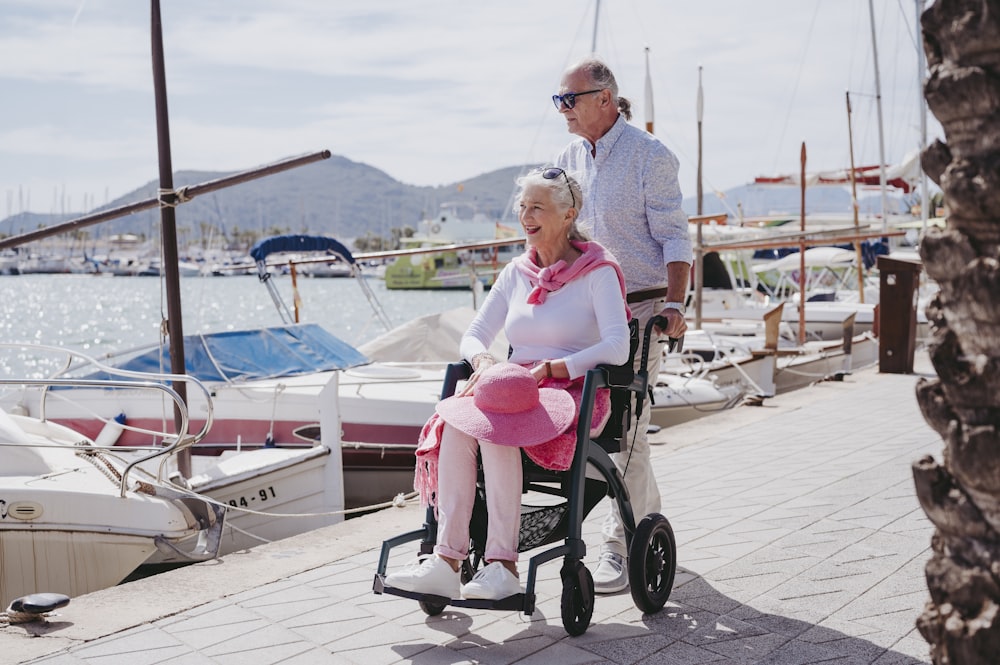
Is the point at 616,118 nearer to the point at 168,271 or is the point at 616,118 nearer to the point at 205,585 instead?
the point at 205,585

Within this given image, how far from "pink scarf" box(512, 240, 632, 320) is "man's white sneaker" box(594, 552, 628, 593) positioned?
0.93 meters

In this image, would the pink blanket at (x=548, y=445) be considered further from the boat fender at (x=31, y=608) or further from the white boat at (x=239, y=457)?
the white boat at (x=239, y=457)

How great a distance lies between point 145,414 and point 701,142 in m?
10.1

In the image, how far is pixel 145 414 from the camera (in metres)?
9.58

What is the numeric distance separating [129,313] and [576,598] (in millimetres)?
63596

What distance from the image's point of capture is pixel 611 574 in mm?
3932

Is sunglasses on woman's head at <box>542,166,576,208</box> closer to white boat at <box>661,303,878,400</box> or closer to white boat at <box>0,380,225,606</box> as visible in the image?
white boat at <box>0,380,225,606</box>

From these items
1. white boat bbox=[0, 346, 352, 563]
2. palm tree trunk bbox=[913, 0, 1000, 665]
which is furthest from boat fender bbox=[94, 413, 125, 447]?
palm tree trunk bbox=[913, 0, 1000, 665]

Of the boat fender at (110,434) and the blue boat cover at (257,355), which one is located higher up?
the blue boat cover at (257,355)

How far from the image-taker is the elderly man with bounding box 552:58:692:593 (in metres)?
3.98

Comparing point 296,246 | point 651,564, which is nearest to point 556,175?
point 651,564

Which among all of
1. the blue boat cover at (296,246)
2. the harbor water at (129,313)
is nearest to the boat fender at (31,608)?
the blue boat cover at (296,246)

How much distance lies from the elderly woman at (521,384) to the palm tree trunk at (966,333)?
65.9 inches

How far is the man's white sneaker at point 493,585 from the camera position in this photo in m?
3.23
